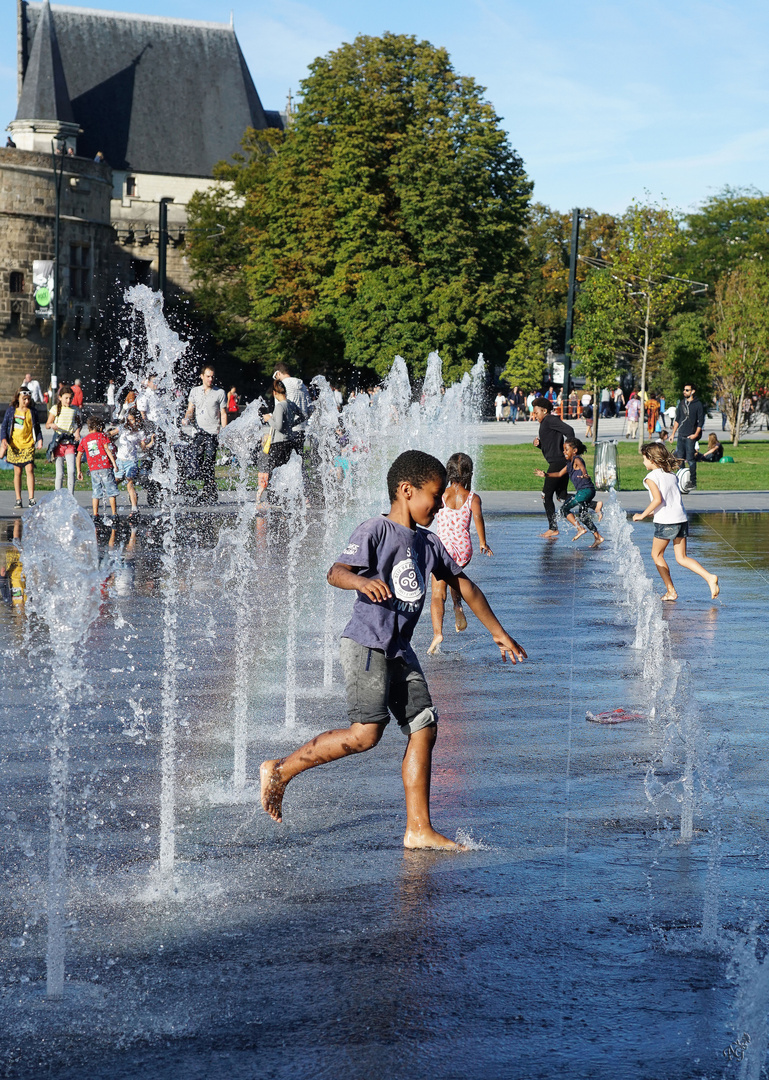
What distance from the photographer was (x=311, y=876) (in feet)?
16.4

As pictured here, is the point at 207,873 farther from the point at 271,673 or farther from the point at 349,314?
the point at 349,314

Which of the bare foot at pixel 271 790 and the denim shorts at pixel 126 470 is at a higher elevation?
the denim shorts at pixel 126 470

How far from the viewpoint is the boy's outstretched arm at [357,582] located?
4.98 meters

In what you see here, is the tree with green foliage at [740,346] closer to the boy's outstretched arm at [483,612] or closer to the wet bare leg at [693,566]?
the wet bare leg at [693,566]

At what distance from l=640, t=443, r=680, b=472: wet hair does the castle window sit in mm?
54142

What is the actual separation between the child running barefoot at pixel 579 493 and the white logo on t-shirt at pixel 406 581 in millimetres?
12285

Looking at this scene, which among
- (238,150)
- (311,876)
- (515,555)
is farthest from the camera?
(238,150)

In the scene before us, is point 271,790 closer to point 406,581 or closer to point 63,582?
point 406,581

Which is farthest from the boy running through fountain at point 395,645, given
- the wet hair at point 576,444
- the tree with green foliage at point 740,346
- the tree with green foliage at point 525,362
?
the tree with green foliage at point 525,362

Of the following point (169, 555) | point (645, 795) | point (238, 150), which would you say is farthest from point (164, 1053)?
point (238, 150)

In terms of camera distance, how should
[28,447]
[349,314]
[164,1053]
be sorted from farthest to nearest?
1. [349,314]
2. [28,447]
3. [164,1053]

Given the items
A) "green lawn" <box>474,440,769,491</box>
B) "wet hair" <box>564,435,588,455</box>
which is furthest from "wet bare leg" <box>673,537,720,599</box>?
"green lawn" <box>474,440,769,491</box>

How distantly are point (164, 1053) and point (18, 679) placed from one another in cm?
536

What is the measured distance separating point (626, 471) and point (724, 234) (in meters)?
61.5
